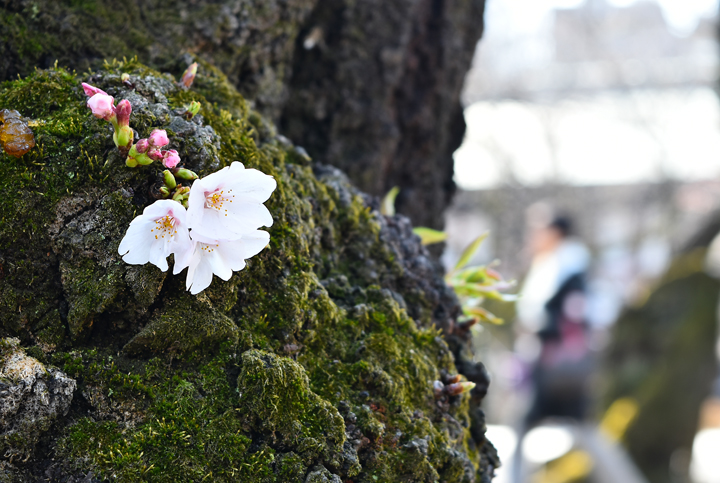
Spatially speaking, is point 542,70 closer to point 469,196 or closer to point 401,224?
point 469,196

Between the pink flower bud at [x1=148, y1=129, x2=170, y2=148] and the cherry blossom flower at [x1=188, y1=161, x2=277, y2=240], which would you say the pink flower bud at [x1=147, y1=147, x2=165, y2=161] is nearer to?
the pink flower bud at [x1=148, y1=129, x2=170, y2=148]

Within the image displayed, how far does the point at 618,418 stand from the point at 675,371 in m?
1.05

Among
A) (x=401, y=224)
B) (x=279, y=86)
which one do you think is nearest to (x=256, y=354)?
(x=401, y=224)

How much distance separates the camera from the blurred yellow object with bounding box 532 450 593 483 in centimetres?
575

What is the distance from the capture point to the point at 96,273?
56.5 inches

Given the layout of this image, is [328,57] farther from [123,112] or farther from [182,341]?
[182,341]

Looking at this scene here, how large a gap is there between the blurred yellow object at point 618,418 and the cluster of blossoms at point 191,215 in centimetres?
738

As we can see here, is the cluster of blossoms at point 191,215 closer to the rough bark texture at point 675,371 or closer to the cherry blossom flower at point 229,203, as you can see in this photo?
the cherry blossom flower at point 229,203

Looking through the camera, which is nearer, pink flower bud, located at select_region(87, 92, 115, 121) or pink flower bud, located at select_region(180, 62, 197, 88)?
pink flower bud, located at select_region(87, 92, 115, 121)

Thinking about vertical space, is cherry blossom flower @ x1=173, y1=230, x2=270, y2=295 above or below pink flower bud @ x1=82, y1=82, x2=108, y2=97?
below

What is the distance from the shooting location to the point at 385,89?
9.29 ft

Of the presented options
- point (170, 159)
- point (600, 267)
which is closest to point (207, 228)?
point (170, 159)

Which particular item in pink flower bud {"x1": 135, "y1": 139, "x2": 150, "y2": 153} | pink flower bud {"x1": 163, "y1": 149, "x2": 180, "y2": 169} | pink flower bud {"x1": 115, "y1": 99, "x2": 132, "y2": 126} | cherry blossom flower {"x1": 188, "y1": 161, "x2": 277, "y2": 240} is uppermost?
pink flower bud {"x1": 115, "y1": 99, "x2": 132, "y2": 126}

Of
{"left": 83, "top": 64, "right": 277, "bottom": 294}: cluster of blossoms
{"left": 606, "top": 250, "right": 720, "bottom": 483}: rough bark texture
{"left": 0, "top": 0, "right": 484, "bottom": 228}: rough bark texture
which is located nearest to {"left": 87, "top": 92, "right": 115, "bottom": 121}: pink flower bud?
{"left": 83, "top": 64, "right": 277, "bottom": 294}: cluster of blossoms
